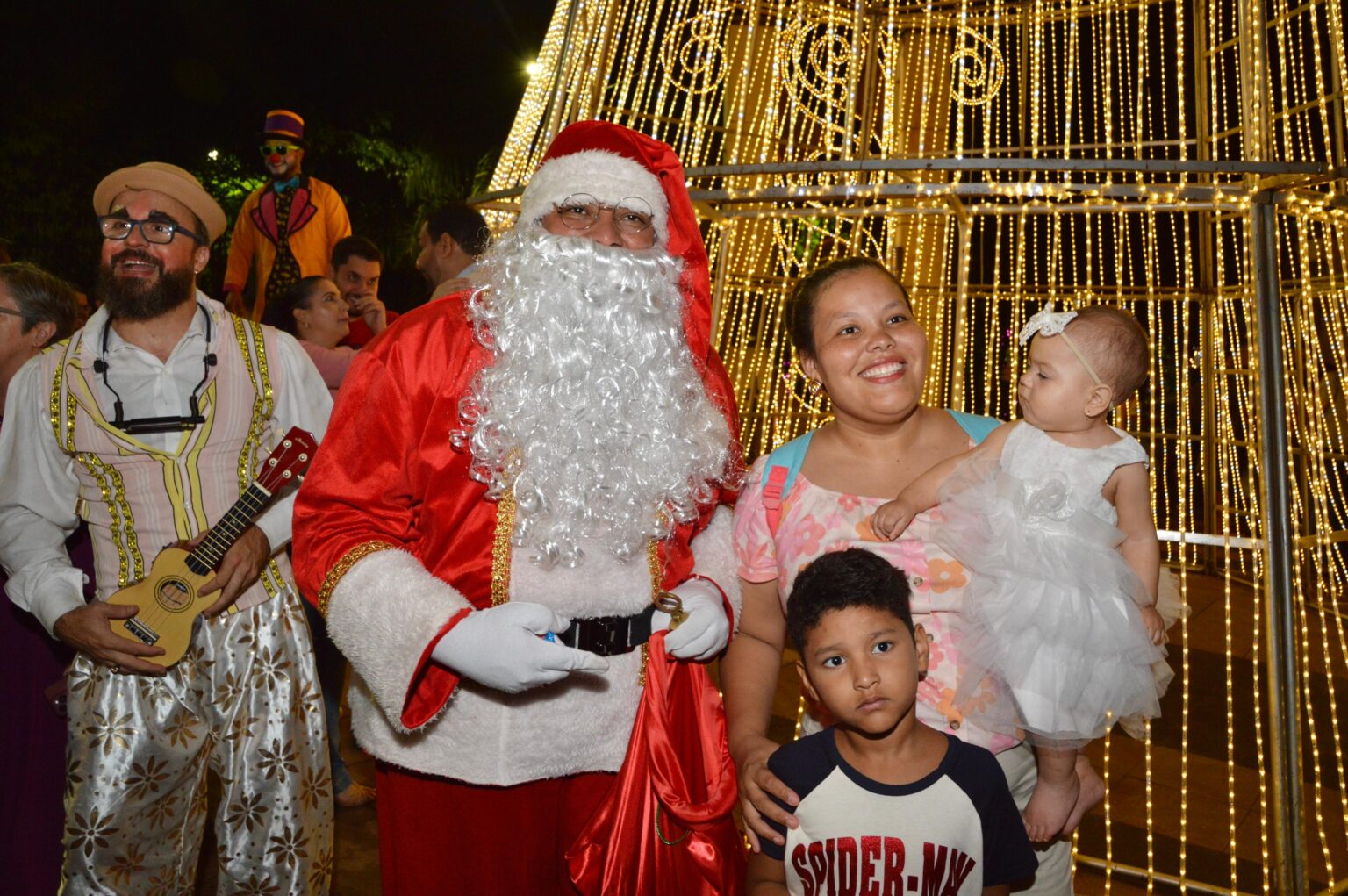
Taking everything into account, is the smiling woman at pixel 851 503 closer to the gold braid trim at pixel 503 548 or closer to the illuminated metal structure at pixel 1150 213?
the gold braid trim at pixel 503 548

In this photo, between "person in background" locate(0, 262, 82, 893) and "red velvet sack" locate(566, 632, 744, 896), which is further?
"person in background" locate(0, 262, 82, 893)

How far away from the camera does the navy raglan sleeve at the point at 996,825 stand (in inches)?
64.7

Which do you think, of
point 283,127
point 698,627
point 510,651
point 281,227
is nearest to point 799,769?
point 698,627

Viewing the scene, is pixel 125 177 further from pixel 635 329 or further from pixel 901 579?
pixel 901 579

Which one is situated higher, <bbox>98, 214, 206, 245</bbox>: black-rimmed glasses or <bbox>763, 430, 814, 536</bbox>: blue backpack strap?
<bbox>98, 214, 206, 245</bbox>: black-rimmed glasses

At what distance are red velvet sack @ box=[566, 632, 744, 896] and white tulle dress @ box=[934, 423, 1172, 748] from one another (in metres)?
0.53

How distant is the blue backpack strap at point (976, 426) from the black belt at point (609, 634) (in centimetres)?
74

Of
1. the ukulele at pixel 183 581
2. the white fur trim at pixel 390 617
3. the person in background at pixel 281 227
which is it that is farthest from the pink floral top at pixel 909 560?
the person in background at pixel 281 227

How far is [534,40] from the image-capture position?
15.1 m

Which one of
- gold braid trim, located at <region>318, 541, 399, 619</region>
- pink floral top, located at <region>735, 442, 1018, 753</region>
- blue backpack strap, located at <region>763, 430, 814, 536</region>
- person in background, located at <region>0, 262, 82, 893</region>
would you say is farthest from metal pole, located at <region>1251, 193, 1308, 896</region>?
person in background, located at <region>0, 262, 82, 893</region>

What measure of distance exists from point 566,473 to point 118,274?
133cm

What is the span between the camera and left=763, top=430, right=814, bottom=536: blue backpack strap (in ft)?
6.40

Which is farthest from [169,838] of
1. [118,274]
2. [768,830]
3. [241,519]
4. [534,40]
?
[534,40]

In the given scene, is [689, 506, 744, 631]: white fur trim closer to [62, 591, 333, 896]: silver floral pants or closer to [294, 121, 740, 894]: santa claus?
[294, 121, 740, 894]: santa claus
